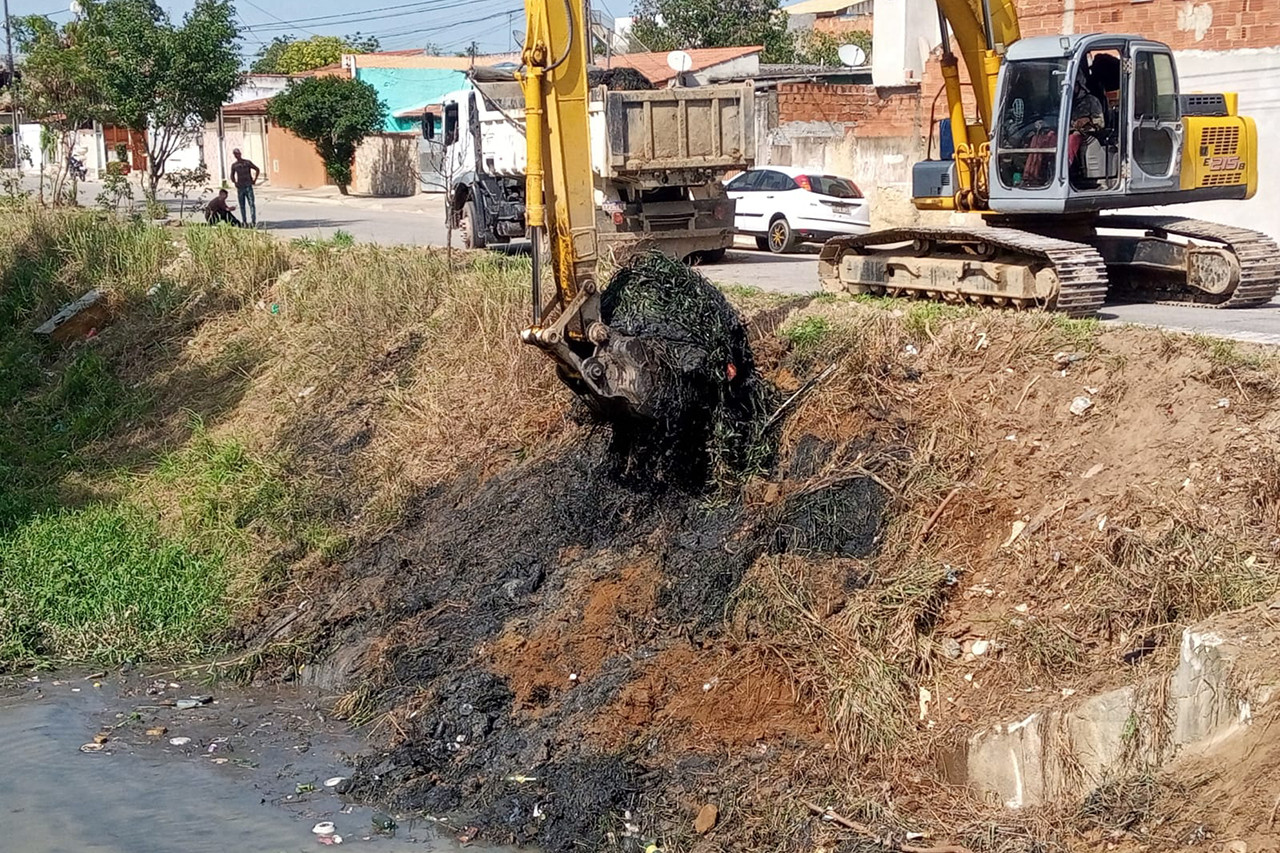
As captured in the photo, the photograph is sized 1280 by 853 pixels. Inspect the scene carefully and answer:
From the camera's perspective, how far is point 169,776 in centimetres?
768

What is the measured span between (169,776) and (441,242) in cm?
1586

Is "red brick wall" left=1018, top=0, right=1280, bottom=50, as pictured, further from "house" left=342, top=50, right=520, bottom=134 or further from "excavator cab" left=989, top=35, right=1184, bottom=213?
"house" left=342, top=50, right=520, bottom=134

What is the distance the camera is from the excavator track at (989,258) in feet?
34.4

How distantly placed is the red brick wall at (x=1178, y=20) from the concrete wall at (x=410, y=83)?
31.6m

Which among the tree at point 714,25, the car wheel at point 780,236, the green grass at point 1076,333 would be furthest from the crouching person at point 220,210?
the tree at point 714,25

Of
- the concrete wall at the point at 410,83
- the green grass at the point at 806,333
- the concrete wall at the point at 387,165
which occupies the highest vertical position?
the concrete wall at the point at 410,83

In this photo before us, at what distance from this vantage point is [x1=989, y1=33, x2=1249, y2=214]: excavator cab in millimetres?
11555

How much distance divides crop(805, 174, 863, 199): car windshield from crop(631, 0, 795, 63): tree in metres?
22.7

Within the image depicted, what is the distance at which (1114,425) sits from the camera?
7.78m

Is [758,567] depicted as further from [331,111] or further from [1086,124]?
[331,111]

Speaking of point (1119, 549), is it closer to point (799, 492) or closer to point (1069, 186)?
point (799, 492)

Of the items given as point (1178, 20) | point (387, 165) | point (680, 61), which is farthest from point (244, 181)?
point (387, 165)

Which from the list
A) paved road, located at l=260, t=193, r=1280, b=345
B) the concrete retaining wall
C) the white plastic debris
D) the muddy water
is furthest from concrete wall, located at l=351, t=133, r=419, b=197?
the concrete retaining wall

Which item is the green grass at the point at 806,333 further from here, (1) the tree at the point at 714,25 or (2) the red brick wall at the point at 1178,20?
(1) the tree at the point at 714,25
